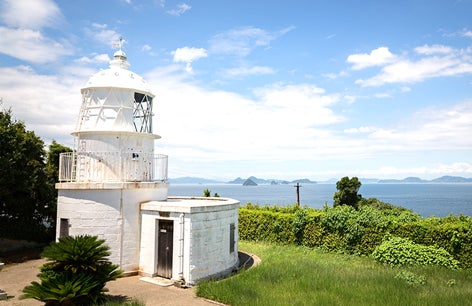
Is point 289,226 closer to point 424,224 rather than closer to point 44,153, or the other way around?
point 424,224

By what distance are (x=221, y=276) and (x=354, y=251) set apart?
8.51m

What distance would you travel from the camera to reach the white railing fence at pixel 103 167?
47.3 ft

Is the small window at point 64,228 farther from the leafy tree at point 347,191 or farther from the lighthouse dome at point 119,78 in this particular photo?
the leafy tree at point 347,191

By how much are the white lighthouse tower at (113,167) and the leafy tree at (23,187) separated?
3.69 m

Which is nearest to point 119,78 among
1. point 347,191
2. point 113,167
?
point 113,167

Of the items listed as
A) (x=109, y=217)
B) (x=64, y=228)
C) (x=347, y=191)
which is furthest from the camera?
(x=347, y=191)

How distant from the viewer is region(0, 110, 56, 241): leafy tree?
16.7 m

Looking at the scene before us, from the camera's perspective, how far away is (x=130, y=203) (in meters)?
13.6

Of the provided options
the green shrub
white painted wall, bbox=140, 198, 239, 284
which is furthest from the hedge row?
white painted wall, bbox=140, 198, 239, 284

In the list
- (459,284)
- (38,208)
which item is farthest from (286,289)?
(38,208)

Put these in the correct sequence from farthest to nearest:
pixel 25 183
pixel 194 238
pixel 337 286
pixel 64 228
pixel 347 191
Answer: pixel 347 191 → pixel 25 183 → pixel 64 228 → pixel 194 238 → pixel 337 286

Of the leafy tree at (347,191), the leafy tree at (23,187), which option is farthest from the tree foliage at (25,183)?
the leafy tree at (347,191)

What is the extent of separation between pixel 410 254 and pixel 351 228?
3495 mm

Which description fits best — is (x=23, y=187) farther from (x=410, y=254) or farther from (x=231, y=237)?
(x=410, y=254)
